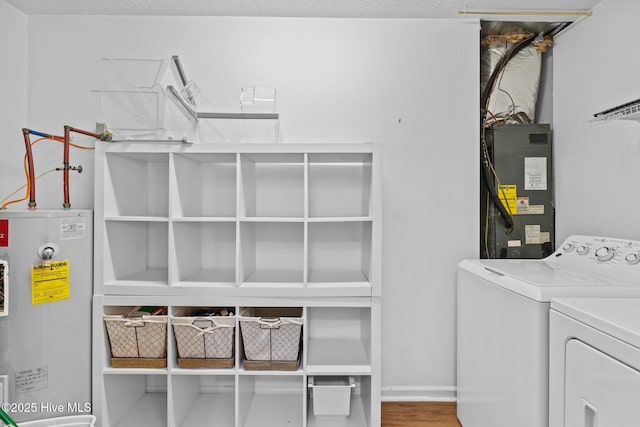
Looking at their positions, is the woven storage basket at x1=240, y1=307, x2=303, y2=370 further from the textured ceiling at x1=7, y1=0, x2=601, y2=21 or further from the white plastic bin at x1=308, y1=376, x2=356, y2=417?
the textured ceiling at x1=7, y1=0, x2=601, y2=21

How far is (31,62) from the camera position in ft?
6.79

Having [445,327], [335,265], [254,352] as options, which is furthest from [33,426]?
[445,327]

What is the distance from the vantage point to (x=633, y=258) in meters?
1.47

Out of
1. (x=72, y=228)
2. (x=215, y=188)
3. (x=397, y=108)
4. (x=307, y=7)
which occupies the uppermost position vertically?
(x=307, y=7)

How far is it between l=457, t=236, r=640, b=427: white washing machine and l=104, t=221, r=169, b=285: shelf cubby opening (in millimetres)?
1449

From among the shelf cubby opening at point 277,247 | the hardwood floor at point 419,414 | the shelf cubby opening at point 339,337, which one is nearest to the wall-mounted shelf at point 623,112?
the shelf cubby opening at point 339,337

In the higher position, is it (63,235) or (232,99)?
(232,99)

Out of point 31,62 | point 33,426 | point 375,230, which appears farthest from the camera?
point 31,62

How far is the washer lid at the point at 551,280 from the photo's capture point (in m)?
1.23

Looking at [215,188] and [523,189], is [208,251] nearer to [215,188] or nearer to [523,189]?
[215,188]

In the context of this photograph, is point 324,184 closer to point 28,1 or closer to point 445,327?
point 445,327

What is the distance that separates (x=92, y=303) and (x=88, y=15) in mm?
1566

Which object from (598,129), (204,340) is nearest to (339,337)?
(204,340)

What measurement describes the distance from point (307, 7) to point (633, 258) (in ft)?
6.19
